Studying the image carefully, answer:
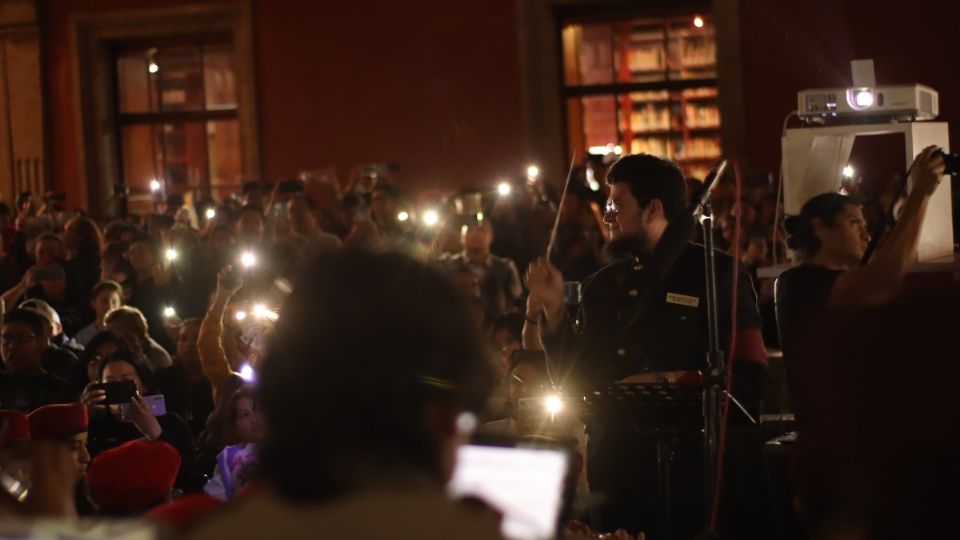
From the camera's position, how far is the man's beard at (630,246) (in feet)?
15.4

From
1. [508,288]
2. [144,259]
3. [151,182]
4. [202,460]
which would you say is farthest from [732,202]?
[151,182]

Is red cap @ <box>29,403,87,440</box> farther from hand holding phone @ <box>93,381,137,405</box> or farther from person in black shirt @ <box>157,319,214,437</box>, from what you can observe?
person in black shirt @ <box>157,319,214,437</box>

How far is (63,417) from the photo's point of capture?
14.8ft

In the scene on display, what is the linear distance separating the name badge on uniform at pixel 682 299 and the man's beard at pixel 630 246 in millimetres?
179

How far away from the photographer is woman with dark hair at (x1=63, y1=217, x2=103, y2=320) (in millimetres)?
10383

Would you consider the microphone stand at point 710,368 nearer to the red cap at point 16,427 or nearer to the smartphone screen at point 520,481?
the smartphone screen at point 520,481

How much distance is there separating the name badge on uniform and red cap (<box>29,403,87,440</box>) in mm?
1817

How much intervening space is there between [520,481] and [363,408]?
2.27ft

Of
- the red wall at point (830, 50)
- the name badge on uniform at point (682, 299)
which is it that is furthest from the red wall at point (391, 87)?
the name badge on uniform at point (682, 299)

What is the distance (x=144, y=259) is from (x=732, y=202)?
409 cm

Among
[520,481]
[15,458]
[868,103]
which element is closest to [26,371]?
[15,458]

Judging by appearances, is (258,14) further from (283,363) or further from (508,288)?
(283,363)

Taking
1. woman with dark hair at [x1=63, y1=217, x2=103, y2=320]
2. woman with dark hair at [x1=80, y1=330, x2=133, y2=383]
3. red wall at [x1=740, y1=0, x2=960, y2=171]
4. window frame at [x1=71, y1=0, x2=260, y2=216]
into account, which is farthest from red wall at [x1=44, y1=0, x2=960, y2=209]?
woman with dark hair at [x1=80, y1=330, x2=133, y2=383]

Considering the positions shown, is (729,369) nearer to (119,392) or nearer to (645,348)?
(645,348)
